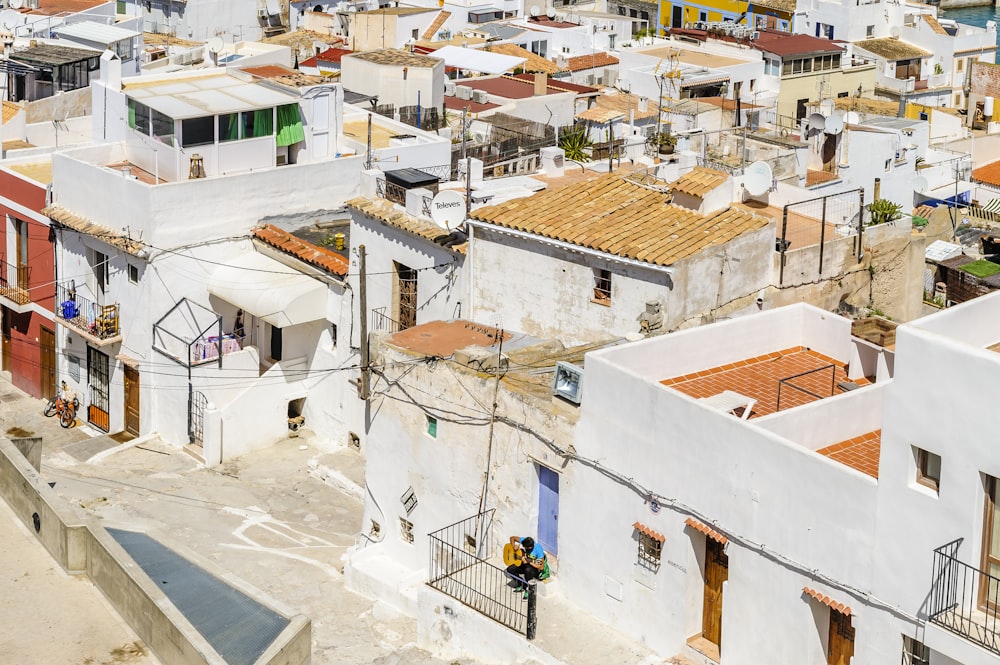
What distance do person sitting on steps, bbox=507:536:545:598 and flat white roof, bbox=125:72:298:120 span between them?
646 inches

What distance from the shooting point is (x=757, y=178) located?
33781mm

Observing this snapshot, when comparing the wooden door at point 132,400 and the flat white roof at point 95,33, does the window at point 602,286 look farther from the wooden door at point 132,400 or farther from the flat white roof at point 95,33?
the flat white roof at point 95,33

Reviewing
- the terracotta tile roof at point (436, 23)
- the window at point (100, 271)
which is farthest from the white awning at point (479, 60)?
the window at point (100, 271)

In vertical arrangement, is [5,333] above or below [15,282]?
below

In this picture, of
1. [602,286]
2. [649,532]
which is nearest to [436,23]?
[602,286]

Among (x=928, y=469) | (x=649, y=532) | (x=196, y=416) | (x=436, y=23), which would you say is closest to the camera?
(x=928, y=469)

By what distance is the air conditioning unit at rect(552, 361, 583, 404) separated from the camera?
82.8 feet

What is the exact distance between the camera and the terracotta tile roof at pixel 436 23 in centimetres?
7444

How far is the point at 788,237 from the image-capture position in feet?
106

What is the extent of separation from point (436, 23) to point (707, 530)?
5570cm

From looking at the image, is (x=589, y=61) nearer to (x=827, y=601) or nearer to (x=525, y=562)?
(x=525, y=562)

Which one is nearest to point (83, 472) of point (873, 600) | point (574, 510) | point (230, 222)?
point (230, 222)

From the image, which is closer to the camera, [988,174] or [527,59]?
[988,174]

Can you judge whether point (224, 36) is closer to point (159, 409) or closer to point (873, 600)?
point (159, 409)
